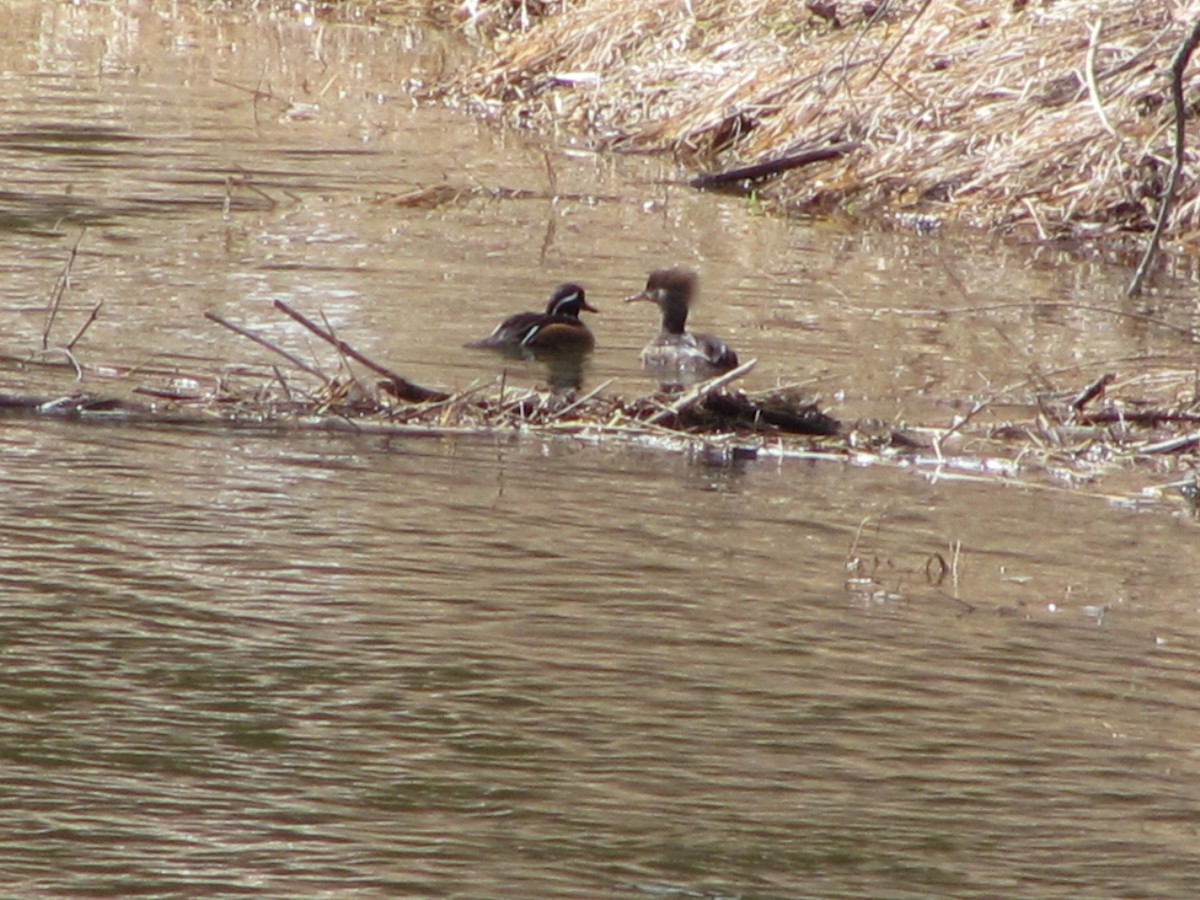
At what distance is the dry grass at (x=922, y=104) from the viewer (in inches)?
580

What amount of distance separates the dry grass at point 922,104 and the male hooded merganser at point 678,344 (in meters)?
2.62

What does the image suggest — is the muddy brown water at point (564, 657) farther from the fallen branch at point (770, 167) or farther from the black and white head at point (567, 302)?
the fallen branch at point (770, 167)

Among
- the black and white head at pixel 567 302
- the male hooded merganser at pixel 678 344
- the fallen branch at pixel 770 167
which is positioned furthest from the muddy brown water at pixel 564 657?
the fallen branch at pixel 770 167

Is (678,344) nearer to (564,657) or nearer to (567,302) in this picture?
(567,302)

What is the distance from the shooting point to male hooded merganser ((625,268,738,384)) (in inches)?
383

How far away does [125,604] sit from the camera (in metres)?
5.60

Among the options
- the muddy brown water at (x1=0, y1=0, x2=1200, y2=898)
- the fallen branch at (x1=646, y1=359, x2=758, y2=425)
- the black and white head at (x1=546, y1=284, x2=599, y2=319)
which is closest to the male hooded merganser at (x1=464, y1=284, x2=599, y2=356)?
the black and white head at (x1=546, y1=284, x2=599, y2=319)

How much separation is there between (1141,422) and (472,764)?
4.58 m

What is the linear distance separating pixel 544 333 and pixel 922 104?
663 cm

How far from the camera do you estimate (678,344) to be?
10.1m

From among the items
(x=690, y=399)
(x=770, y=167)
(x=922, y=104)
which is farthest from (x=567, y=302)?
(x=922, y=104)

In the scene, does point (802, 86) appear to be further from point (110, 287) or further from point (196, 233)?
point (110, 287)

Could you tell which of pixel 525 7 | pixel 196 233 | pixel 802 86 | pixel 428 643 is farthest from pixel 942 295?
pixel 525 7

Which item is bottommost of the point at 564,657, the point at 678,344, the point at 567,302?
the point at 564,657
